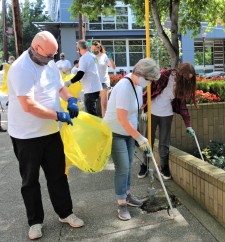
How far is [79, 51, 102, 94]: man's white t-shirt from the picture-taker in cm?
590

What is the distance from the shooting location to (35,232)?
312 cm

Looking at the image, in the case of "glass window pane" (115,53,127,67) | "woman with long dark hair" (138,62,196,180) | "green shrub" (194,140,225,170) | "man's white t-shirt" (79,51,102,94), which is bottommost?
"green shrub" (194,140,225,170)

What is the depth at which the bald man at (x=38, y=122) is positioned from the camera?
2.84m

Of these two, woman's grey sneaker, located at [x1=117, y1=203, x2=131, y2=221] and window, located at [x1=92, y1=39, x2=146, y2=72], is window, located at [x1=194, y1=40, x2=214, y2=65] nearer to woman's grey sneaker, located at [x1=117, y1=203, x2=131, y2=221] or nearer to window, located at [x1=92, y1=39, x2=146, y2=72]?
window, located at [x1=92, y1=39, x2=146, y2=72]

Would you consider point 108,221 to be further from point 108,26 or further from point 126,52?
point 126,52

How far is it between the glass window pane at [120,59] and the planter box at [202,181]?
27.9 m

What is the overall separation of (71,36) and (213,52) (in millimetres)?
15264

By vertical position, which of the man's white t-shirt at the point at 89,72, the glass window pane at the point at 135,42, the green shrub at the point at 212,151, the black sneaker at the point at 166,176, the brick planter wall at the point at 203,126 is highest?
the glass window pane at the point at 135,42

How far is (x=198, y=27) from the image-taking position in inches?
411

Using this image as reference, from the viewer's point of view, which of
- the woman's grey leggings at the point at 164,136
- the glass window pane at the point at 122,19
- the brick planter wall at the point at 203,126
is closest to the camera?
the woman's grey leggings at the point at 164,136

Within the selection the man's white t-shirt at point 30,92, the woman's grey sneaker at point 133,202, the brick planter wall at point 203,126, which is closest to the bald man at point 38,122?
the man's white t-shirt at point 30,92

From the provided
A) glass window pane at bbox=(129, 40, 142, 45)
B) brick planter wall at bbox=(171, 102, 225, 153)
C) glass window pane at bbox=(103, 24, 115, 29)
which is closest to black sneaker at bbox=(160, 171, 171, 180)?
brick planter wall at bbox=(171, 102, 225, 153)

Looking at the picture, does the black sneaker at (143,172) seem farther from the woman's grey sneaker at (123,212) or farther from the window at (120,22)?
the window at (120,22)

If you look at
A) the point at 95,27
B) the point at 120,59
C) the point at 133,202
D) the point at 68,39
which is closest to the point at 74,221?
the point at 133,202
